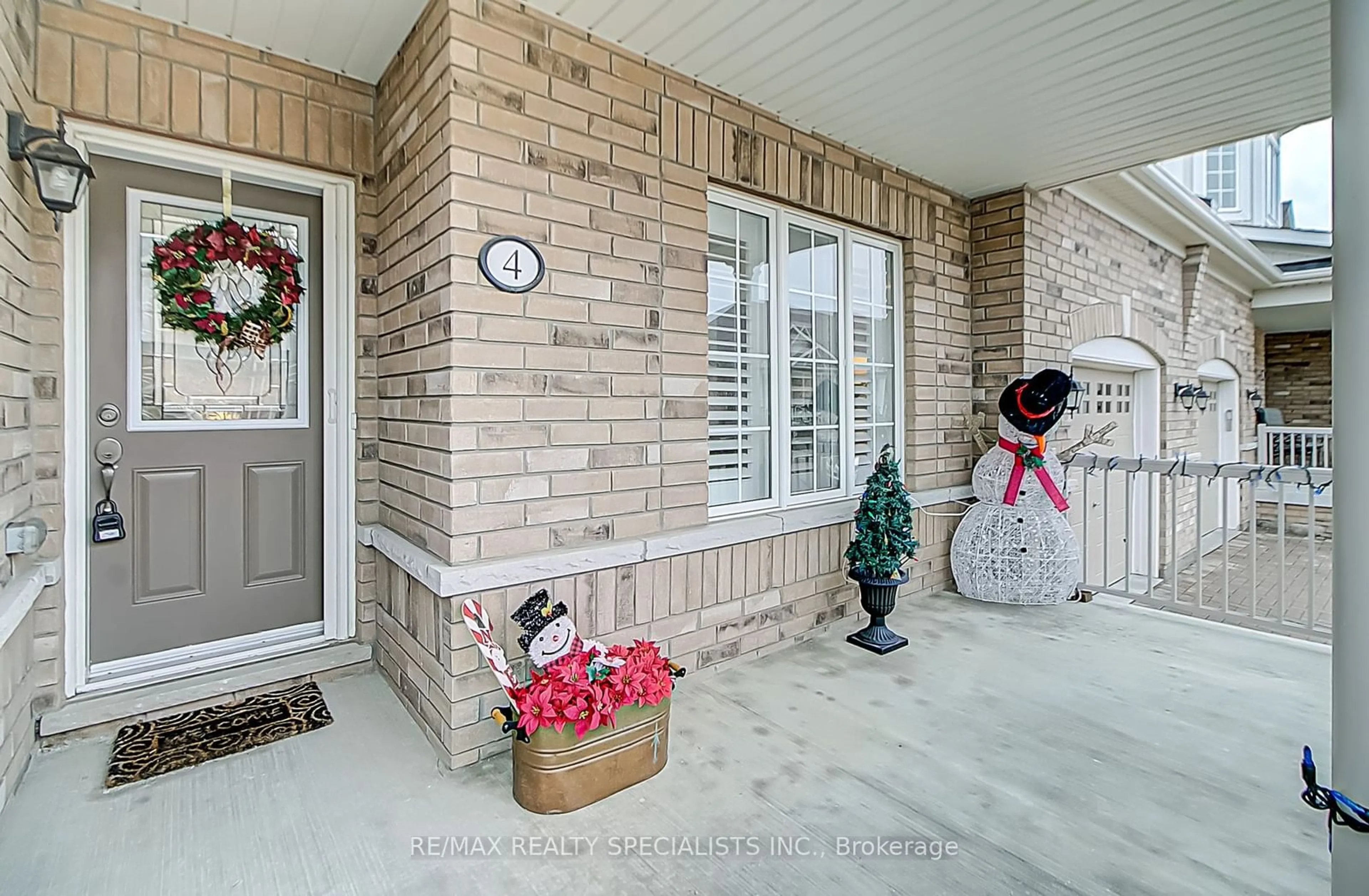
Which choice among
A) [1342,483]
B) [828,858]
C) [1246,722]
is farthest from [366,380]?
[1246,722]

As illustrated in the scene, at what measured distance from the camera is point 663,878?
1.67 metres

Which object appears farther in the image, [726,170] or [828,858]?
[726,170]

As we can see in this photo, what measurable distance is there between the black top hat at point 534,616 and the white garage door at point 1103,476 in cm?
396

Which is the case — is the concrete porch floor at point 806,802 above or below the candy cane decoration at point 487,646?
below

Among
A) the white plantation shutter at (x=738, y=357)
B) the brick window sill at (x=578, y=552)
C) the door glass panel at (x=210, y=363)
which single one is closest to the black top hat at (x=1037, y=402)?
the brick window sill at (x=578, y=552)

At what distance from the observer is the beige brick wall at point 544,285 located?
2.22 m

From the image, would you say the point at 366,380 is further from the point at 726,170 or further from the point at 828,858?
the point at 828,858

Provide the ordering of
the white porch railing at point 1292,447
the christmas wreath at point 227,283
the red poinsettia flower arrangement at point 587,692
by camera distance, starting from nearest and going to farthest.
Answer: the red poinsettia flower arrangement at point 587,692 → the christmas wreath at point 227,283 → the white porch railing at point 1292,447

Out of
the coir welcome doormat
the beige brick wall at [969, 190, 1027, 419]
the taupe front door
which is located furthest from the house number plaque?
the beige brick wall at [969, 190, 1027, 419]

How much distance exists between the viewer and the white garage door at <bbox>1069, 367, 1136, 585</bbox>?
4871 mm

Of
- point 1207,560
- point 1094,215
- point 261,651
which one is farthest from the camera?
point 1207,560

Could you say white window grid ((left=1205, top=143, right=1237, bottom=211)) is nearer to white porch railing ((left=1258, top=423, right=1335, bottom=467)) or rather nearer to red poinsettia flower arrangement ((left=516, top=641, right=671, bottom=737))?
white porch railing ((left=1258, top=423, right=1335, bottom=467))

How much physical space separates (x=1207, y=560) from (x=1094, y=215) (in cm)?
506

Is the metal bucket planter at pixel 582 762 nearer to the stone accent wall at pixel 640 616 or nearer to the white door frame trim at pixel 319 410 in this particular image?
the stone accent wall at pixel 640 616
